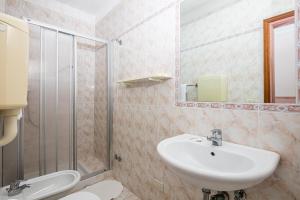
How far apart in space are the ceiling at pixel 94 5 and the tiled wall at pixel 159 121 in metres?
0.13

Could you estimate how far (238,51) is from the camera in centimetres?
97

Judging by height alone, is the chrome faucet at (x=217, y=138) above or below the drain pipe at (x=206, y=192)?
above

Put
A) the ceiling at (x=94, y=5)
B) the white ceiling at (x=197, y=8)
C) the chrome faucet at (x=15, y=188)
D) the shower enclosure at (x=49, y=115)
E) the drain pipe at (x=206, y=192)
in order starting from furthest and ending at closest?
the ceiling at (x=94, y=5) → the shower enclosure at (x=49, y=115) → the chrome faucet at (x=15, y=188) → the white ceiling at (x=197, y=8) → the drain pipe at (x=206, y=192)

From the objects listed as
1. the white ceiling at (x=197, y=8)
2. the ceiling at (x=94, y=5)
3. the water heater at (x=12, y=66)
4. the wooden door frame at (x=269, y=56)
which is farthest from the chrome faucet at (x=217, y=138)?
the ceiling at (x=94, y=5)

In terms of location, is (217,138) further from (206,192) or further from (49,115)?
(49,115)

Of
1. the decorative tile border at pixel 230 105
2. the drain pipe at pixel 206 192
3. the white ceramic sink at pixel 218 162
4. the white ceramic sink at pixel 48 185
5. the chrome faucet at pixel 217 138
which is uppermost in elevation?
the decorative tile border at pixel 230 105

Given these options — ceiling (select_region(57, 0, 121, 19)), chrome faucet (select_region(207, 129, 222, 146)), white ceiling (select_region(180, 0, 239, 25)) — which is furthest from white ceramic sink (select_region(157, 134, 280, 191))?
ceiling (select_region(57, 0, 121, 19))

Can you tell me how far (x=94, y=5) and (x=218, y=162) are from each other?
7.93ft

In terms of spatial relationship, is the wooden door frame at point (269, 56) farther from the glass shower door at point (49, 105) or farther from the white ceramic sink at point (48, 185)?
the glass shower door at point (49, 105)

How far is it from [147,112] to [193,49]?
2.34ft

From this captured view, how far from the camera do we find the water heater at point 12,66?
0.73 meters

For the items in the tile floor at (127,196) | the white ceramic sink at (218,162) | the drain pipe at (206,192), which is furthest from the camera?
the tile floor at (127,196)

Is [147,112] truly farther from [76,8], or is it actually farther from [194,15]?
[76,8]

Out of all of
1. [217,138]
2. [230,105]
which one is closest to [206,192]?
[217,138]
